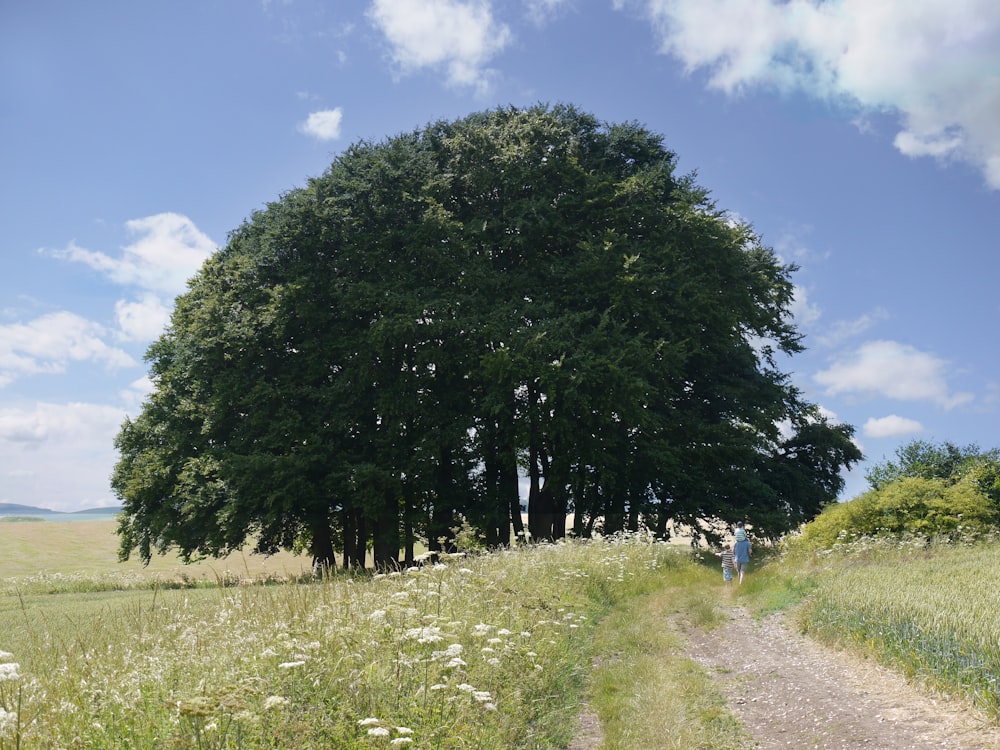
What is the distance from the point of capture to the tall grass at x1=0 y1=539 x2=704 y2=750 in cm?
493

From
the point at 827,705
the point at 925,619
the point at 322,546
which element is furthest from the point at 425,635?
the point at 322,546

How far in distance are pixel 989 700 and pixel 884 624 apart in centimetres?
245

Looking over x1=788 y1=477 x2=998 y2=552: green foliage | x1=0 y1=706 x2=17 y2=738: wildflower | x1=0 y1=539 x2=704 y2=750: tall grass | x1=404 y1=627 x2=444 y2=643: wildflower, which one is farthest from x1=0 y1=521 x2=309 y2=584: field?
x1=0 y1=706 x2=17 y2=738: wildflower

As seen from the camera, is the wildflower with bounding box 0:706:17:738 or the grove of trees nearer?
the wildflower with bounding box 0:706:17:738

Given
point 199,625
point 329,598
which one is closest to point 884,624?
point 329,598

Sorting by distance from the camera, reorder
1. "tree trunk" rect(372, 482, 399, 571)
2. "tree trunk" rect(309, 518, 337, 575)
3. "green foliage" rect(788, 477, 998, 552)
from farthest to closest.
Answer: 1. "tree trunk" rect(309, 518, 337, 575)
2. "tree trunk" rect(372, 482, 399, 571)
3. "green foliage" rect(788, 477, 998, 552)

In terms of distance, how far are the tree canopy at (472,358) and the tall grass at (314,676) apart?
13187 millimetres

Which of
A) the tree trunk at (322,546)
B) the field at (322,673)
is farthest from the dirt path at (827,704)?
the tree trunk at (322,546)

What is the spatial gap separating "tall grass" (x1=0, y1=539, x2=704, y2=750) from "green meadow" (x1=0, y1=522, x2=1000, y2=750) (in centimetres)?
2

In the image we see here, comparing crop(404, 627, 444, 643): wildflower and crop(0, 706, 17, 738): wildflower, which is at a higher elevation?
crop(404, 627, 444, 643): wildflower

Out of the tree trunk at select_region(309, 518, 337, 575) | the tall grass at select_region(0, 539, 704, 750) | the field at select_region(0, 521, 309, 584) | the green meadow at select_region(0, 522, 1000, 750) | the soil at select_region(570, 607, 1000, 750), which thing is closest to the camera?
the tall grass at select_region(0, 539, 704, 750)

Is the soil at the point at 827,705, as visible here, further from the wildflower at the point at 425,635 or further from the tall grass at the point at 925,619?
the wildflower at the point at 425,635

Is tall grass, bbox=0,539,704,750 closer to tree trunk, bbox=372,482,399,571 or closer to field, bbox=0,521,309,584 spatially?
tree trunk, bbox=372,482,399,571

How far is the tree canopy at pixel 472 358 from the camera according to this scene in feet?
74.4
